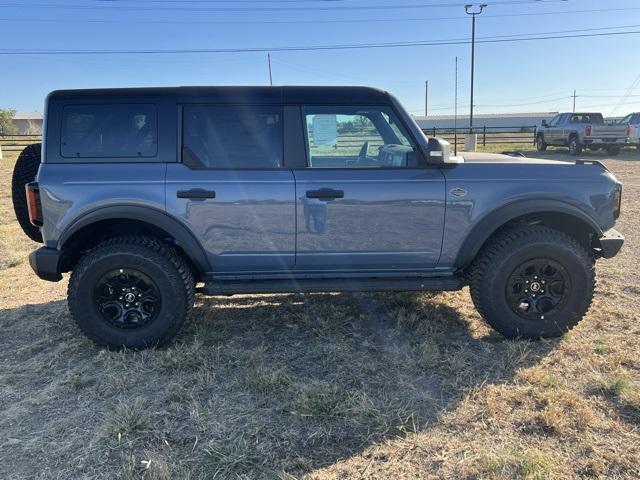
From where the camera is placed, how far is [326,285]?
142 inches

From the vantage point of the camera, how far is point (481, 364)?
340cm

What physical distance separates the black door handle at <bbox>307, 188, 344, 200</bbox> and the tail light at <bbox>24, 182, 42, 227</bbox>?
1872 millimetres

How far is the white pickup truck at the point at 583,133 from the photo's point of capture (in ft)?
→ 63.0

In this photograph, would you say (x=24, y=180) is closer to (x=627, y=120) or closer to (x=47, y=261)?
(x=47, y=261)

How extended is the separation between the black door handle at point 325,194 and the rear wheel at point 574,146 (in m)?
19.3

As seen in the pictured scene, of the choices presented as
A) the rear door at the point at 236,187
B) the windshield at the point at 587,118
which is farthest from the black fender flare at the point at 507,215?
the windshield at the point at 587,118

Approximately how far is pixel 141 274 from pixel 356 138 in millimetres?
1829

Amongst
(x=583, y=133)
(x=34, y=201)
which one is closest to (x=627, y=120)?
(x=583, y=133)

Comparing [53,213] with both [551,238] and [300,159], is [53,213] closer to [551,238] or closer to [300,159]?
[300,159]

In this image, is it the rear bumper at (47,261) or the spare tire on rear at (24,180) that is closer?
the rear bumper at (47,261)

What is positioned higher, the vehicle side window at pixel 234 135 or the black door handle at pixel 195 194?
the vehicle side window at pixel 234 135

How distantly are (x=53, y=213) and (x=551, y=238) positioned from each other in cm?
354

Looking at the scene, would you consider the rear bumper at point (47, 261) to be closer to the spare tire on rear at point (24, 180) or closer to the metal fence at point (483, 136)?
the spare tire on rear at point (24, 180)

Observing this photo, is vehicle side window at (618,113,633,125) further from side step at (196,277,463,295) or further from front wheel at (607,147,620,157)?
side step at (196,277,463,295)
